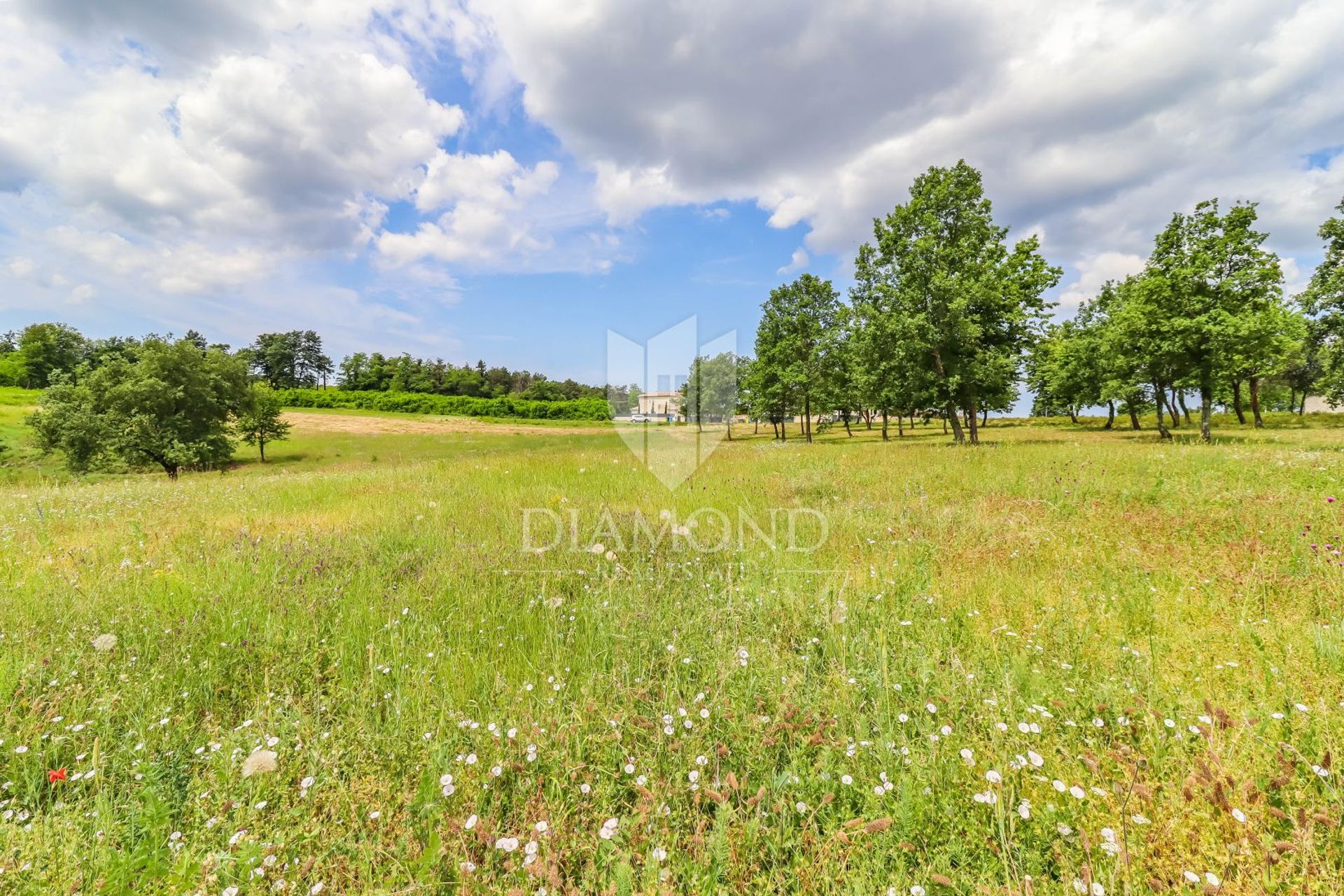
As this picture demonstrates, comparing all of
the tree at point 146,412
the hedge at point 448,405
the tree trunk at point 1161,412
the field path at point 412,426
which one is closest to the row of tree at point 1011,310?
the tree trunk at point 1161,412

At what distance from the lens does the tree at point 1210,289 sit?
21078 millimetres

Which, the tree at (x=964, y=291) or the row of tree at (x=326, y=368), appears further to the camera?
the row of tree at (x=326, y=368)

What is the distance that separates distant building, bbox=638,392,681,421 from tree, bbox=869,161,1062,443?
15.8 metres

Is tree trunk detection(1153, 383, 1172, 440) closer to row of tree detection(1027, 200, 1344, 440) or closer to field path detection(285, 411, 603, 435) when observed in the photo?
row of tree detection(1027, 200, 1344, 440)

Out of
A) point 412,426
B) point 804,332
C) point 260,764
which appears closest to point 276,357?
point 412,426

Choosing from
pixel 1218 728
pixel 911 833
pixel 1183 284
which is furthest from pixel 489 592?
pixel 1183 284

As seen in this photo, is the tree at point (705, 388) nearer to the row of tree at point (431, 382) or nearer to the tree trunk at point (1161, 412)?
the tree trunk at point (1161, 412)

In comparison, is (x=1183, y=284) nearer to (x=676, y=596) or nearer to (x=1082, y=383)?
(x=1082, y=383)

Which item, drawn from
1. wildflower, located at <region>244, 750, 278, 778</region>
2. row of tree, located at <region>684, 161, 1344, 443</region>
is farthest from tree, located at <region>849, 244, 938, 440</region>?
wildflower, located at <region>244, 750, 278, 778</region>

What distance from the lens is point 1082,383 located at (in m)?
42.8

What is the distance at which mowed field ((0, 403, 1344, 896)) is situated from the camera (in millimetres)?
1975

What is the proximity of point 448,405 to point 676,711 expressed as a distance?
105886 mm

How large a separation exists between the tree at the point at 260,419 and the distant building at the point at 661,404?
46.0 meters

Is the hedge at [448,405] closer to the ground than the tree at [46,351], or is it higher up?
closer to the ground
